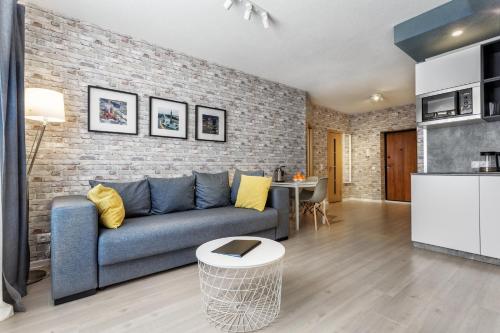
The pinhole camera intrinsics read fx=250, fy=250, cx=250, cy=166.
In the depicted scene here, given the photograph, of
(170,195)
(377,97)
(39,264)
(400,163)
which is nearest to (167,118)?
(170,195)

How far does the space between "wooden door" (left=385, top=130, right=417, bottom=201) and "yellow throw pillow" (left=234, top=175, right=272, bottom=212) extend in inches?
205

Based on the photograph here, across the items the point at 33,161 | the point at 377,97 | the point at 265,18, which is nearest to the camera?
Result: the point at 33,161

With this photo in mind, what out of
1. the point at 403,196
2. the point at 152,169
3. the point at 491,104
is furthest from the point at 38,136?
the point at 403,196

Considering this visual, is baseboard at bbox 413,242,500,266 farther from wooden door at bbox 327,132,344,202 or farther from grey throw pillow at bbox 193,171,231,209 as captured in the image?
wooden door at bbox 327,132,344,202

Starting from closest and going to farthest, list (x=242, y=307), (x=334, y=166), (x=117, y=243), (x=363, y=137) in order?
(x=242, y=307) → (x=117, y=243) → (x=334, y=166) → (x=363, y=137)

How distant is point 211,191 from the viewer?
3338mm

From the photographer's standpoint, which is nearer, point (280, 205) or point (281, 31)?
point (281, 31)

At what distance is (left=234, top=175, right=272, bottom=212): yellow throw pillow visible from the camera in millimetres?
3254

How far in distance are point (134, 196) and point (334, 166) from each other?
5810mm

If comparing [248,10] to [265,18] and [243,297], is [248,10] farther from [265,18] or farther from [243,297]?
[243,297]

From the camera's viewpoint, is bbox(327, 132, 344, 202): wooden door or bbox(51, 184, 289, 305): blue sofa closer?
bbox(51, 184, 289, 305): blue sofa

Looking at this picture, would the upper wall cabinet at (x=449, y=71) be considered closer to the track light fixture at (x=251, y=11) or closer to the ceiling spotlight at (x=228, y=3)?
the track light fixture at (x=251, y=11)

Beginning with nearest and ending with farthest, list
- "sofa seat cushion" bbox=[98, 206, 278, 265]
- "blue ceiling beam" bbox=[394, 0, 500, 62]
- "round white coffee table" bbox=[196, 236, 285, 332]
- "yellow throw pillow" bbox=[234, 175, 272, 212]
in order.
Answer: "round white coffee table" bbox=[196, 236, 285, 332] → "sofa seat cushion" bbox=[98, 206, 278, 265] → "blue ceiling beam" bbox=[394, 0, 500, 62] → "yellow throw pillow" bbox=[234, 175, 272, 212]

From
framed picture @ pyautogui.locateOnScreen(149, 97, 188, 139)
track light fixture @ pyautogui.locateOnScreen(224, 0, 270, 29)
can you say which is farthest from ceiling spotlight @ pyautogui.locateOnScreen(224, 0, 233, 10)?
framed picture @ pyautogui.locateOnScreen(149, 97, 188, 139)
